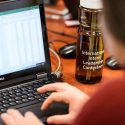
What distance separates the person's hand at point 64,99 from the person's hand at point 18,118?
0.04 metres

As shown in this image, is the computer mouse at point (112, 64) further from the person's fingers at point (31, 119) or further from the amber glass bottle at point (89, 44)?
the person's fingers at point (31, 119)

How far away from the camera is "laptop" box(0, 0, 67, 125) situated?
3.70ft

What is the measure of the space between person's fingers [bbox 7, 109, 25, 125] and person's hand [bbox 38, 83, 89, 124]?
0.23 feet

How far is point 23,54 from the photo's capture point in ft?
3.90

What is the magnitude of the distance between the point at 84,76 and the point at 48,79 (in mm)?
125

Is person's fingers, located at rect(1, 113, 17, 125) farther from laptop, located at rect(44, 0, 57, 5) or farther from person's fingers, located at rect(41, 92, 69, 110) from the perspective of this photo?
laptop, located at rect(44, 0, 57, 5)

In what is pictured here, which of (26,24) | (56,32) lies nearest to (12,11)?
(26,24)

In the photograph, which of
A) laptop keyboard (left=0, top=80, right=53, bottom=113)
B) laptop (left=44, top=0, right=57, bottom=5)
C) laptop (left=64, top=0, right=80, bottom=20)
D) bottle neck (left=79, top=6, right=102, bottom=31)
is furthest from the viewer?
laptop (left=44, top=0, right=57, bottom=5)

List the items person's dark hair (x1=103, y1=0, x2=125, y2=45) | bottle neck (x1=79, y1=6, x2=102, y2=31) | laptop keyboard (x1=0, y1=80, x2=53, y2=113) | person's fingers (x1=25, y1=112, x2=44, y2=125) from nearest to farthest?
person's dark hair (x1=103, y1=0, x2=125, y2=45) < person's fingers (x1=25, y1=112, x2=44, y2=125) < laptop keyboard (x1=0, y1=80, x2=53, y2=113) < bottle neck (x1=79, y1=6, x2=102, y2=31)

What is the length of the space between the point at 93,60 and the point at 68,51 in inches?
7.9

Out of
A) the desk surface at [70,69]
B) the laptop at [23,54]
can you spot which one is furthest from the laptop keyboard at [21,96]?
the desk surface at [70,69]

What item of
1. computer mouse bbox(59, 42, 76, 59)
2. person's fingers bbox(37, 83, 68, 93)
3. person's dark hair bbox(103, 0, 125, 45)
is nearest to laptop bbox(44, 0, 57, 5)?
computer mouse bbox(59, 42, 76, 59)

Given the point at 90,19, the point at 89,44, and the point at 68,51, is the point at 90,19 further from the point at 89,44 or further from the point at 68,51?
the point at 68,51

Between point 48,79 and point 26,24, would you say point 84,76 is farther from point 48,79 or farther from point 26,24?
point 26,24
